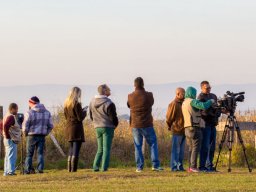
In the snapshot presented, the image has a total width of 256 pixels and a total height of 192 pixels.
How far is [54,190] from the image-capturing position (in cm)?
1853

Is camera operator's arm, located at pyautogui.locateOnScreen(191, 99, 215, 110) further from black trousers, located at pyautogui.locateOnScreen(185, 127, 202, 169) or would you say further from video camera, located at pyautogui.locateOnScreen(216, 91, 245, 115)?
black trousers, located at pyautogui.locateOnScreen(185, 127, 202, 169)

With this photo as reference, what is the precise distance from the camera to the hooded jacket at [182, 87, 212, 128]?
73.0 feet

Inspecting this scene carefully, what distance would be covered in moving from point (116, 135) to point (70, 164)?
656 centimetres

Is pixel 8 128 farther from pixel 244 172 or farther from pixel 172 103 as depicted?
pixel 244 172

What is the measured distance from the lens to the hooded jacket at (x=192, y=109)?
73.0 feet

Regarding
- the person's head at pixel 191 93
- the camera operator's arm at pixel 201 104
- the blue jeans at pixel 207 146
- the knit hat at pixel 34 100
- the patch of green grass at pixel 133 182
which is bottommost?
the patch of green grass at pixel 133 182

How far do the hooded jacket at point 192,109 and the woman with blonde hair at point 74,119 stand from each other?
2.45m

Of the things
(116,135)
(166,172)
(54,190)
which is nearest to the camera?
(54,190)

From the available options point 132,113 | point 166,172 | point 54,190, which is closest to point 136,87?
point 132,113

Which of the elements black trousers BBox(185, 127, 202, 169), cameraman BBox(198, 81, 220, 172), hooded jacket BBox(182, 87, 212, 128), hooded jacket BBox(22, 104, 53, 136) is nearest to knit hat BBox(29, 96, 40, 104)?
hooded jacket BBox(22, 104, 53, 136)

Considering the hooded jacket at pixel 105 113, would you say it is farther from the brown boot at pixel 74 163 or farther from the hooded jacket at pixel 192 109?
the hooded jacket at pixel 192 109

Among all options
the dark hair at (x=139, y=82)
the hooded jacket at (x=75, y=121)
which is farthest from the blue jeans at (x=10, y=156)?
the dark hair at (x=139, y=82)

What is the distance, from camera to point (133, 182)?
65.6 feet

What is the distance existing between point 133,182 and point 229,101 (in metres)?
3.70
